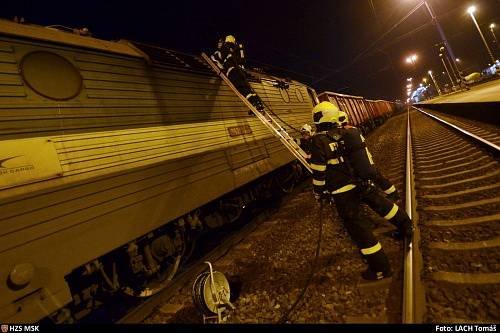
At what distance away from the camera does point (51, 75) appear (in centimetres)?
395

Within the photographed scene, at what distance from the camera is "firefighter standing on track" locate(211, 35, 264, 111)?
7.38 metres

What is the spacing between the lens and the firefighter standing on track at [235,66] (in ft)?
24.2

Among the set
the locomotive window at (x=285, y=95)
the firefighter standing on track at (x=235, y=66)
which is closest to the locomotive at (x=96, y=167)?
the firefighter standing on track at (x=235, y=66)

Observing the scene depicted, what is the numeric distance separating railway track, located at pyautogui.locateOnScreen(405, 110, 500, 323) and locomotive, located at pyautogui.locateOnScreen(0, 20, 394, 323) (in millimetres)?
3476

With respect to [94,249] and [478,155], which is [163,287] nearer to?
[94,249]

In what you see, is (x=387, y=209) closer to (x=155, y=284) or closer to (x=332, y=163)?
(x=332, y=163)

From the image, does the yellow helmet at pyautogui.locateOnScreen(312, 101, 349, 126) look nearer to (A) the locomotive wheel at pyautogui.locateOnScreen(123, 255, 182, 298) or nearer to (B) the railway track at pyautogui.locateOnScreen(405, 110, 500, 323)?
(B) the railway track at pyautogui.locateOnScreen(405, 110, 500, 323)

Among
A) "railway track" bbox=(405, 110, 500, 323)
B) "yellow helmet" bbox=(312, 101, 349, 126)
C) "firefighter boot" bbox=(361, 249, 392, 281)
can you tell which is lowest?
"railway track" bbox=(405, 110, 500, 323)

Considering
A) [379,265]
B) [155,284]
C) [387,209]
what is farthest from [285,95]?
[379,265]

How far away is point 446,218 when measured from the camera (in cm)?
430

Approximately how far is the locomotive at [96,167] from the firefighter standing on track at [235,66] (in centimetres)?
91

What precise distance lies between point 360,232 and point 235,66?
204 inches

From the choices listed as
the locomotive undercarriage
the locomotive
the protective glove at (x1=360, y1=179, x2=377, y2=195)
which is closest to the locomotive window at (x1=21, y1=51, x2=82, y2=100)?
the locomotive

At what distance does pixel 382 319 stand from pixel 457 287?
773mm
